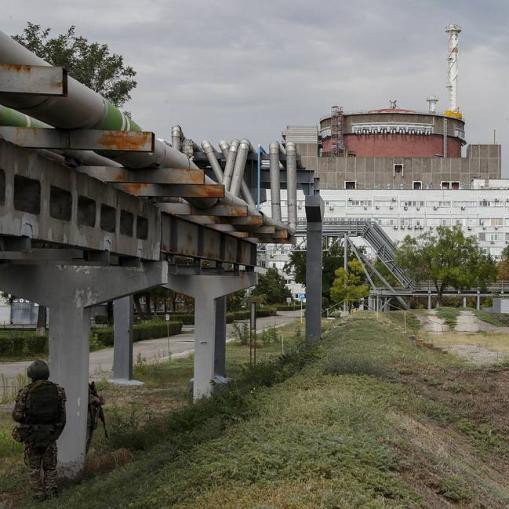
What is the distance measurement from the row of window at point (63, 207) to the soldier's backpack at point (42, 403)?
1884 mm

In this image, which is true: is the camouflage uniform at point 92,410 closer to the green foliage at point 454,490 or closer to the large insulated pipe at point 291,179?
the green foliage at point 454,490

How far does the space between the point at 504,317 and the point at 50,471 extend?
211 ft

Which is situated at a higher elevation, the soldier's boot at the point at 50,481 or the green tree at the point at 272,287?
the green tree at the point at 272,287

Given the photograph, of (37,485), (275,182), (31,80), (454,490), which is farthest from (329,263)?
(31,80)

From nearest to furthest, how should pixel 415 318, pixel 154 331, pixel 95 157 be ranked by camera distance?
pixel 95 157 → pixel 154 331 → pixel 415 318

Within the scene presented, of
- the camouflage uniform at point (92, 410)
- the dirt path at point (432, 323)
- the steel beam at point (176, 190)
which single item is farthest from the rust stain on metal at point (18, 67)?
the dirt path at point (432, 323)

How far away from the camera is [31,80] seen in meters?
7.77

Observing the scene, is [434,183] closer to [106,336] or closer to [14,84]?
[106,336]

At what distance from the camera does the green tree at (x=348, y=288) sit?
80.8 metres

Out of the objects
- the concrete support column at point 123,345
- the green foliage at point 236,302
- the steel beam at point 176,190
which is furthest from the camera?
the green foliage at point 236,302

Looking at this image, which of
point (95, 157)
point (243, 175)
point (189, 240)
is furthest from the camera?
point (243, 175)

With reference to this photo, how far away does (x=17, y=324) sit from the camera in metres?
71.9

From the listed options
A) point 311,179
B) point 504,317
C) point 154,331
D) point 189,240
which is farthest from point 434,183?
point 189,240

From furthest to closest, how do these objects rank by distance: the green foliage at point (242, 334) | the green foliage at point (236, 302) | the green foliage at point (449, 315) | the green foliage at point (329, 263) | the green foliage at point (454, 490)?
1. the green foliage at point (329, 263)
2. the green foliage at point (236, 302)
3. the green foliage at point (449, 315)
4. the green foliage at point (242, 334)
5. the green foliage at point (454, 490)
